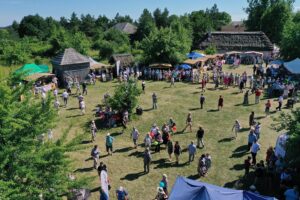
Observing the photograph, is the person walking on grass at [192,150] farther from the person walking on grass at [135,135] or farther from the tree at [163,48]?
the tree at [163,48]

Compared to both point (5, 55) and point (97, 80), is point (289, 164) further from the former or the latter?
point (5, 55)

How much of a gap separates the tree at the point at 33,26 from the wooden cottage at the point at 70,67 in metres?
48.4

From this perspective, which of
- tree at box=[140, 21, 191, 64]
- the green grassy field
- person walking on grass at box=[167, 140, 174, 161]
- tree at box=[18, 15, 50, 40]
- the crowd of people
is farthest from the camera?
tree at box=[18, 15, 50, 40]

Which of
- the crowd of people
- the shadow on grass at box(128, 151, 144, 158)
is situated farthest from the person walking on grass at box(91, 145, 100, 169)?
the shadow on grass at box(128, 151, 144, 158)

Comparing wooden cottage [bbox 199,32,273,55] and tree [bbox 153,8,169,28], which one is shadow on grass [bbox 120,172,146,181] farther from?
tree [bbox 153,8,169,28]

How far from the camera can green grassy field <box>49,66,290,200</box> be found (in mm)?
14383

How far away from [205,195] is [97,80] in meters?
24.6

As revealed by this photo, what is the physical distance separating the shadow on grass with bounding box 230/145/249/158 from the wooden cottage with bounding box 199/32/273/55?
33342mm

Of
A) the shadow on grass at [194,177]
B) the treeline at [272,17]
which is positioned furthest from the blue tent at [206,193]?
the treeline at [272,17]

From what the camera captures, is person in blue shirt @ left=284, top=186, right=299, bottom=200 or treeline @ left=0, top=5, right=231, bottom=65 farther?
treeline @ left=0, top=5, right=231, bottom=65

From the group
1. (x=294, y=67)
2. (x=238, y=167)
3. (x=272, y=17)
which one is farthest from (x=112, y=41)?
(x=238, y=167)

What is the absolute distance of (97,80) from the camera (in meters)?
33.2

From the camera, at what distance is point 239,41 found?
161 ft

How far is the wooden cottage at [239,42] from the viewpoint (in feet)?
156
